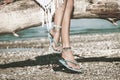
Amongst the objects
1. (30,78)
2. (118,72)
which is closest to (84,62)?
(118,72)

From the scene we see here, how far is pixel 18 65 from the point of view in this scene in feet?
29.6

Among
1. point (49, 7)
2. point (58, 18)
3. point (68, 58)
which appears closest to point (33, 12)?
point (49, 7)

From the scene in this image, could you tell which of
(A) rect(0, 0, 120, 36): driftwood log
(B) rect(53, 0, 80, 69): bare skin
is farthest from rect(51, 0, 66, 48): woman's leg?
(A) rect(0, 0, 120, 36): driftwood log

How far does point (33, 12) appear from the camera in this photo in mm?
8273

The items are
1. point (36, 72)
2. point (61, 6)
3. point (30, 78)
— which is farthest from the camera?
point (36, 72)

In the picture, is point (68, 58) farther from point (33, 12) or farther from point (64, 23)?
point (33, 12)

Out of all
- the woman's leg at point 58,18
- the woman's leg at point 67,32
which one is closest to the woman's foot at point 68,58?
the woman's leg at point 67,32

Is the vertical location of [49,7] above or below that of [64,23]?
above

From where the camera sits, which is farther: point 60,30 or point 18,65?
point 18,65

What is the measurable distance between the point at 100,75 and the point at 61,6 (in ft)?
4.98

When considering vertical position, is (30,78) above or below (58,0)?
below

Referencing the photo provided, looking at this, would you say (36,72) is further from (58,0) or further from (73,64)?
(58,0)

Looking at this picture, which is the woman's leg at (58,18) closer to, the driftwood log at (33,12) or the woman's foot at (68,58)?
the woman's foot at (68,58)

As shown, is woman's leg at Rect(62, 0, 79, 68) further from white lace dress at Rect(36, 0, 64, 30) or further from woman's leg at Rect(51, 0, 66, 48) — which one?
white lace dress at Rect(36, 0, 64, 30)
